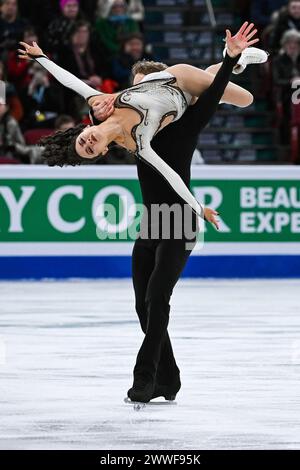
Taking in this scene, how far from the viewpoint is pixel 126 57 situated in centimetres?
1510

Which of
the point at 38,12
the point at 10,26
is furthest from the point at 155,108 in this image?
the point at 38,12

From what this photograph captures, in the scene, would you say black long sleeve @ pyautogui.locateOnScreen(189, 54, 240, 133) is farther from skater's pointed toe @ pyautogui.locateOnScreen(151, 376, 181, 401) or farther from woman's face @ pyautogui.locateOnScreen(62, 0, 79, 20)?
woman's face @ pyautogui.locateOnScreen(62, 0, 79, 20)

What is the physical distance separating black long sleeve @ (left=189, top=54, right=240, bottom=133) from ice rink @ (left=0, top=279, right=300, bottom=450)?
1257 millimetres

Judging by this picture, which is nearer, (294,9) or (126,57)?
(126,57)

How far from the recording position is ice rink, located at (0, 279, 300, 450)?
5.11 m

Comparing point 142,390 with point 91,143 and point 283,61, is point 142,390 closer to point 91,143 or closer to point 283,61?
point 91,143

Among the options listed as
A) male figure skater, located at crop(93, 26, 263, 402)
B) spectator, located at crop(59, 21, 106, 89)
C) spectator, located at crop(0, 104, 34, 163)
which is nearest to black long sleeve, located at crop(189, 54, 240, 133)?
male figure skater, located at crop(93, 26, 263, 402)

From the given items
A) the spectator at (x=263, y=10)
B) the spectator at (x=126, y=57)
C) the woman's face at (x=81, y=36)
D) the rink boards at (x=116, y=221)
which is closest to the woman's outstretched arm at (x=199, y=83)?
the rink boards at (x=116, y=221)

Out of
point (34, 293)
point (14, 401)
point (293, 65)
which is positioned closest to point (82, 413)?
point (14, 401)

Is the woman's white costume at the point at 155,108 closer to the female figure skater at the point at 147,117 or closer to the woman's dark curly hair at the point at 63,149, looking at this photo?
the female figure skater at the point at 147,117

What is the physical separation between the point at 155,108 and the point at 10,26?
350 inches

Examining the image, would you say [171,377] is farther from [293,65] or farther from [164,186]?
[293,65]

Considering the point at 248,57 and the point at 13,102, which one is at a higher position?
the point at 248,57

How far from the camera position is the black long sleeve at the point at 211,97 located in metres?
5.72
